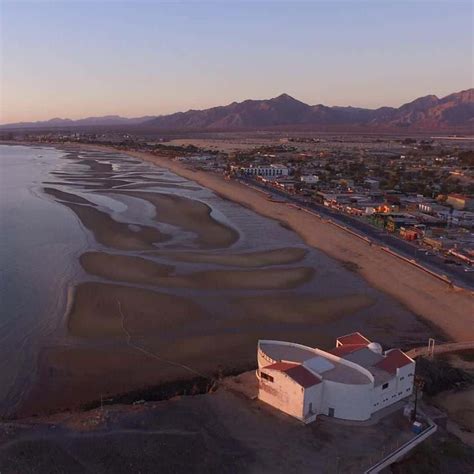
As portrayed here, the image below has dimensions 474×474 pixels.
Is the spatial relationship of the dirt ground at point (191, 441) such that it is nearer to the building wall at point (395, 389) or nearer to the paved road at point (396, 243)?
the building wall at point (395, 389)

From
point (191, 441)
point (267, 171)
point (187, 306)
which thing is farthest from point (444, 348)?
point (267, 171)

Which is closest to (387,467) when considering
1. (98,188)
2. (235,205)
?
(235,205)

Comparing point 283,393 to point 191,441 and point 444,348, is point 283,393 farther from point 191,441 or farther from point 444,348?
point 444,348

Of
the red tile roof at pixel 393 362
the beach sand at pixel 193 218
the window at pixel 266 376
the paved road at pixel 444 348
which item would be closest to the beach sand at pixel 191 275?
the beach sand at pixel 193 218

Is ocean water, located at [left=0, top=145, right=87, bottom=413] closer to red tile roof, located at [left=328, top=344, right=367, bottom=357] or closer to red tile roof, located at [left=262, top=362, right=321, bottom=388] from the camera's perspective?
red tile roof, located at [left=262, top=362, right=321, bottom=388]

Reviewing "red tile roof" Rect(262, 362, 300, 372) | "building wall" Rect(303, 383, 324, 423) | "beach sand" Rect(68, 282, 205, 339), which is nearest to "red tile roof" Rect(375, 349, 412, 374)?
"building wall" Rect(303, 383, 324, 423)

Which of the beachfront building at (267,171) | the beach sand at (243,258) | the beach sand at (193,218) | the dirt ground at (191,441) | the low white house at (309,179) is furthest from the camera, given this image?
the beachfront building at (267,171)
